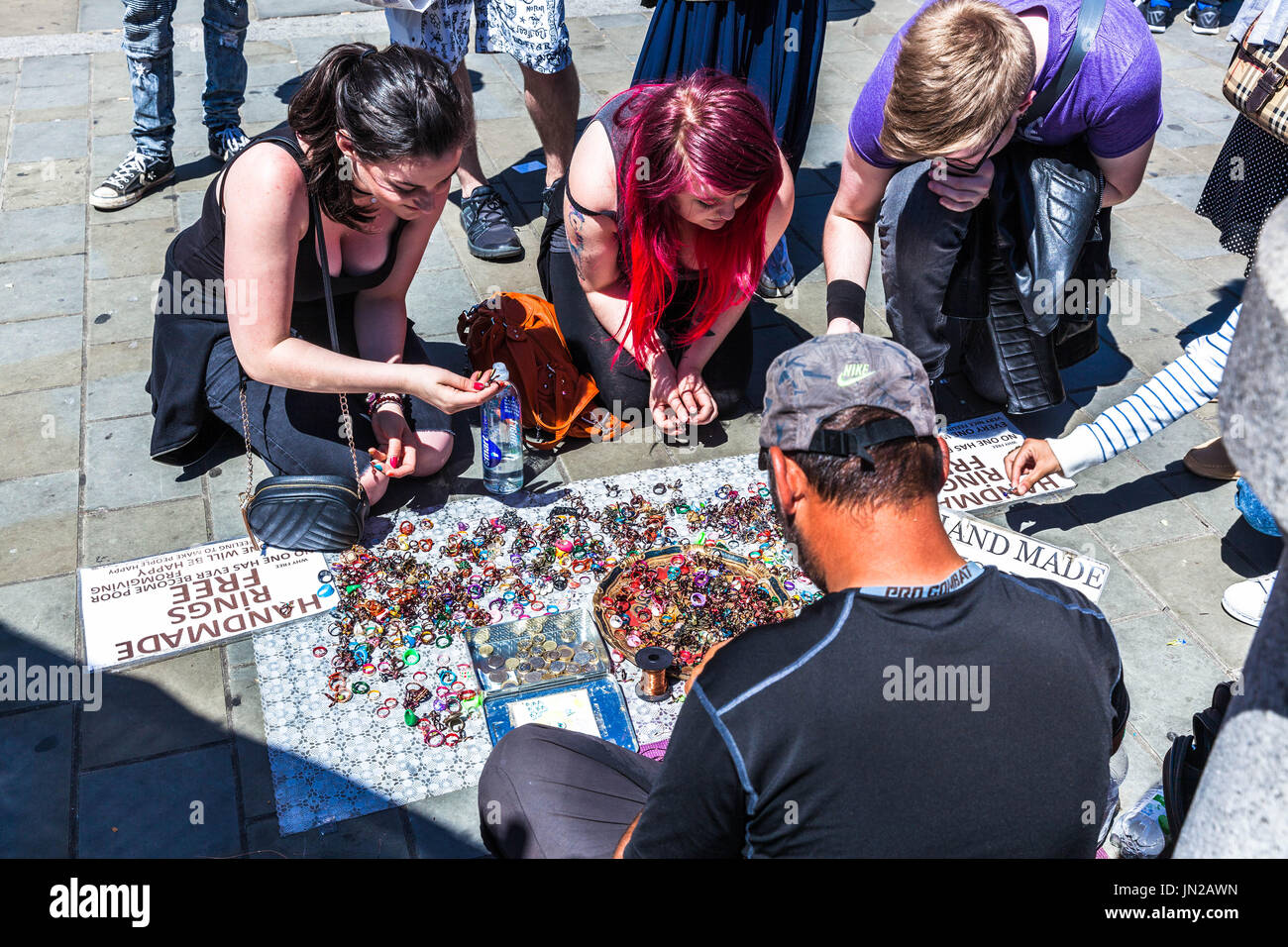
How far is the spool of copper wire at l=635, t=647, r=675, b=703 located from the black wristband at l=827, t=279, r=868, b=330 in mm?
1408

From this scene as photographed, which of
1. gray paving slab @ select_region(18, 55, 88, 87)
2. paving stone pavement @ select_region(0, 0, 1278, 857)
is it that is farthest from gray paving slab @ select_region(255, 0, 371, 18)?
gray paving slab @ select_region(18, 55, 88, 87)

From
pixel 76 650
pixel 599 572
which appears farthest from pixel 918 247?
pixel 76 650

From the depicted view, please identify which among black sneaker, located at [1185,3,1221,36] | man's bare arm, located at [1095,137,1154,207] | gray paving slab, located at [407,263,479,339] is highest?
man's bare arm, located at [1095,137,1154,207]

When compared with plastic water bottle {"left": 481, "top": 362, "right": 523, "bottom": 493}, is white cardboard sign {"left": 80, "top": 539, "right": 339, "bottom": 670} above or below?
below

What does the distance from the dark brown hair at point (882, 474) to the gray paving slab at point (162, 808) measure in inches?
73.5

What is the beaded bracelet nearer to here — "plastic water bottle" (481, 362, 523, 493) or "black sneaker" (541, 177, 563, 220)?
"plastic water bottle" (481, 362, 523, 493)

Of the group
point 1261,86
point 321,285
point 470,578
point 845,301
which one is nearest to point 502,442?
point 470,578

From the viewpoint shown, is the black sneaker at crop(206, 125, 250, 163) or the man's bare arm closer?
the man's bare arm

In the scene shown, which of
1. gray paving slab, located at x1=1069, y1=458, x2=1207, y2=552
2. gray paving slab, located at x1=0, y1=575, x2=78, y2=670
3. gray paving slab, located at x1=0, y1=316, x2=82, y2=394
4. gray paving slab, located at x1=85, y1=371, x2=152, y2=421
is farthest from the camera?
gray paving slab, located at x1=0, y1=316, x2=82, y2=394

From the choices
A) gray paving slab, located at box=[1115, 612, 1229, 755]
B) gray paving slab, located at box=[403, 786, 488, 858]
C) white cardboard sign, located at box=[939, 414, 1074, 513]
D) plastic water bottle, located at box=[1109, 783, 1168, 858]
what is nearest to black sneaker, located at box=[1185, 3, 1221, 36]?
white cardboard sign, located at box=[939, 414, 1074, 513]

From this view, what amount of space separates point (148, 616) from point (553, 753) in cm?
161

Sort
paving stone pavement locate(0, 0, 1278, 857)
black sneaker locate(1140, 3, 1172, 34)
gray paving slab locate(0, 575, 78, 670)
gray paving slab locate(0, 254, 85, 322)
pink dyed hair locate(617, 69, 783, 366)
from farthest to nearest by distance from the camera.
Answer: black sneaker locate(1140, 3, 1172, 34) → gray paving slab locate(0, 254, 85, 322) → pink dyed hair locate(617, 69, 783, 366) → gray paving slab locate(0, 575, 78, 670) → paving stone pavement locate(0, 0, 1278, 857)

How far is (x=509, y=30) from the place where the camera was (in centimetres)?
488

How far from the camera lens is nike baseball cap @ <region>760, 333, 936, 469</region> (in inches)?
69.9
